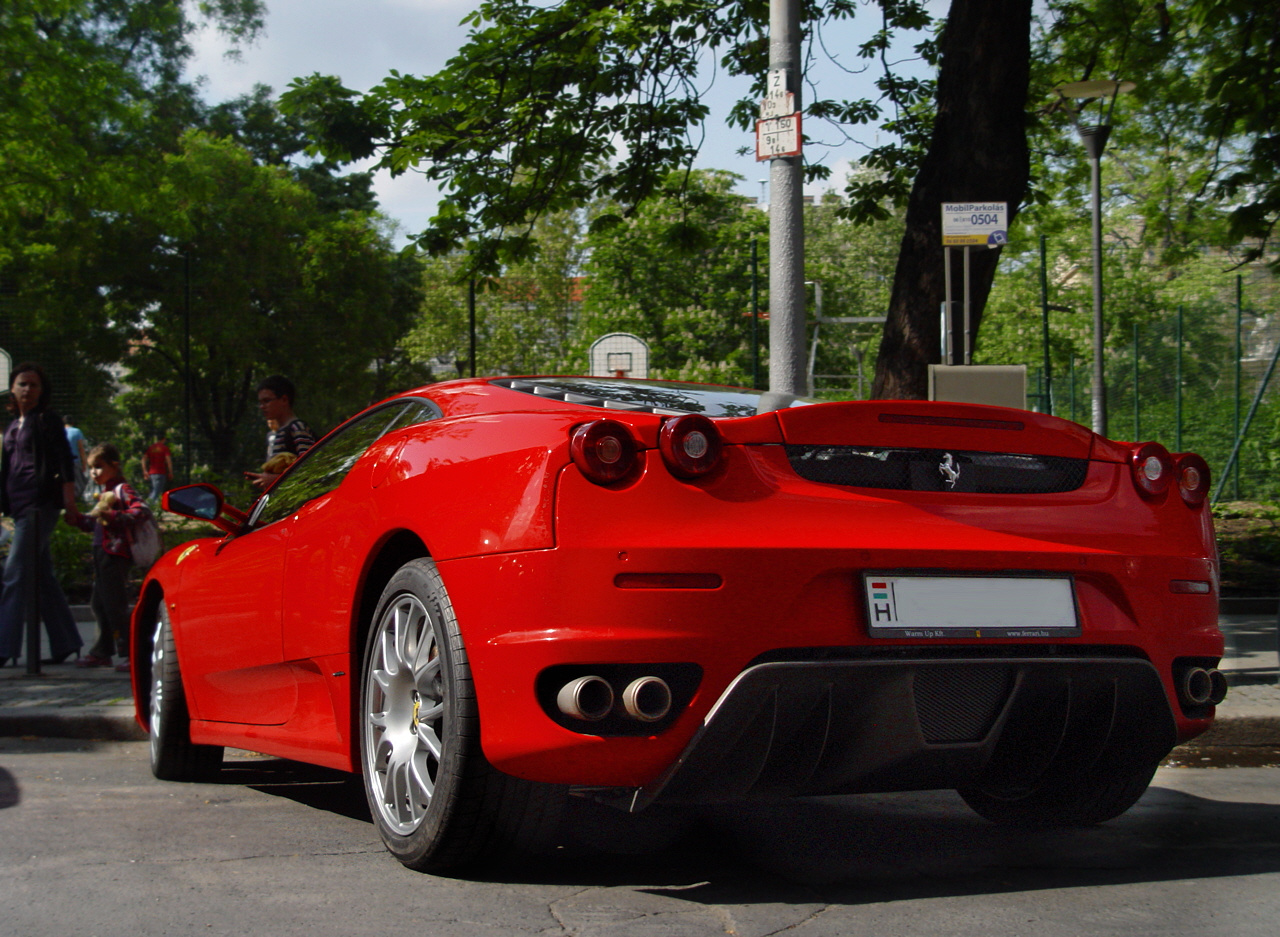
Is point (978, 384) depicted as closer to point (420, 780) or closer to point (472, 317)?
point (420, 780)

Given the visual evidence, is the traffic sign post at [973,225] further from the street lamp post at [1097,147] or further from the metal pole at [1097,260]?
the metal pole at [1097,260]

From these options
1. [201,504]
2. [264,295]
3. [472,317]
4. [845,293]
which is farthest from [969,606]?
[845,293]

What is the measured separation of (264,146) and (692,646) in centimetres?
5621

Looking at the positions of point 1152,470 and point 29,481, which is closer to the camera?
point 1152,470

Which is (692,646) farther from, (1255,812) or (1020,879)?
(1255,812)

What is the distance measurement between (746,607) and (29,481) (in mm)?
6578

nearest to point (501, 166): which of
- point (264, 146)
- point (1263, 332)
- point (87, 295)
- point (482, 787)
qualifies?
point (482, 787)

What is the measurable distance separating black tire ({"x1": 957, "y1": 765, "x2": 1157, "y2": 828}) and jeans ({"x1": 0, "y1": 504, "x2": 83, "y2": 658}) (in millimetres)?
6013

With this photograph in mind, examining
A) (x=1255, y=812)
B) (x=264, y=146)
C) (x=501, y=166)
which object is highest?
(x=264, y=146)

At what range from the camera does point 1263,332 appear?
18.6 meters

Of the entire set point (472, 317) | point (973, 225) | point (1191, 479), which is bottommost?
point (1191, 479)

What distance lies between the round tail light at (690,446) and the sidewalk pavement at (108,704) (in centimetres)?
395

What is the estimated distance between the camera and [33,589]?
323 inches

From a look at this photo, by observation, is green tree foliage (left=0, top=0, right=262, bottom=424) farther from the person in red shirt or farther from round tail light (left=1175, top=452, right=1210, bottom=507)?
round tail light (left=1175, top=452, right=1210, bottom=507)
